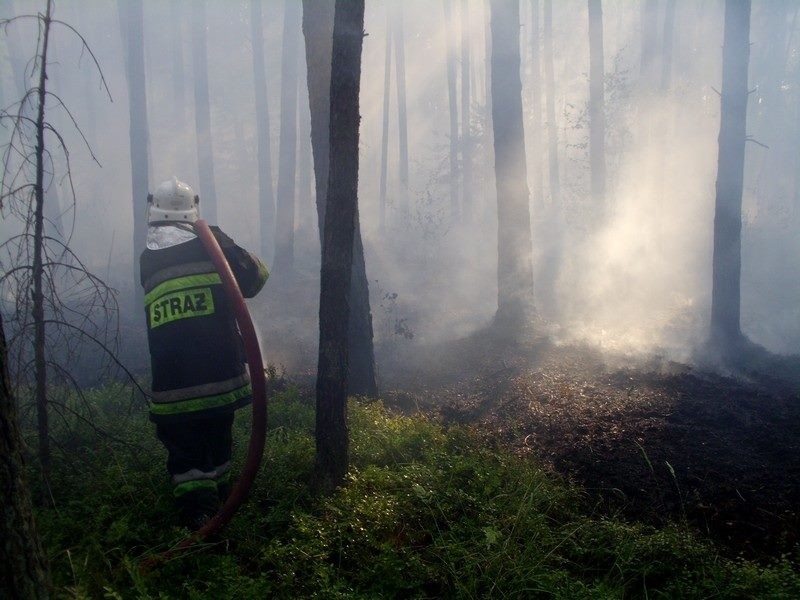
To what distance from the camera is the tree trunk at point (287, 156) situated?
677 inches

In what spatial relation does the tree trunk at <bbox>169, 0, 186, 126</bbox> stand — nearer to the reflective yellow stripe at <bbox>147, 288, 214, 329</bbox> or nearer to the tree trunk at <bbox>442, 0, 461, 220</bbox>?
the tree trunk at <bbox>442, 0, 461, 220</bbox>

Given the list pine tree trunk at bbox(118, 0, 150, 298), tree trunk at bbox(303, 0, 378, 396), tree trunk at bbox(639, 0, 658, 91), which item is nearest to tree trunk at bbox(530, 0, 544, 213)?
tree trunk at bbox(639, 0, 658, 91)

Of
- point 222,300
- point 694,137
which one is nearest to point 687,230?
point 694,137

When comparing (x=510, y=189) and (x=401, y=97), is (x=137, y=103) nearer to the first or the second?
(x=510, y=189)

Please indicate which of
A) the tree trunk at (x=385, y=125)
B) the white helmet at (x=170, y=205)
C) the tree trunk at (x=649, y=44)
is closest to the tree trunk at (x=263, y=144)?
the tree trunk at (x=385, y=125)

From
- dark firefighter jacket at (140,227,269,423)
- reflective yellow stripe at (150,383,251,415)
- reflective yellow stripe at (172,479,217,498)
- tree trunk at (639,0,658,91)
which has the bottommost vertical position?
reflective yellow stripe at (172,479,217,498)

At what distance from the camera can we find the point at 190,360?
3414 millimetres

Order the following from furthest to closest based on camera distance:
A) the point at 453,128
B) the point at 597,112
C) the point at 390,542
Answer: the point at 453,128, the point at 597,112, the point at 390,542

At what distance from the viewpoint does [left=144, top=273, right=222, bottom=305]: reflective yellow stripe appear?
11.3 feet

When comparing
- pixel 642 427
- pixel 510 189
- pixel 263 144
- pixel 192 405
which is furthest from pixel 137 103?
pixel 642 427

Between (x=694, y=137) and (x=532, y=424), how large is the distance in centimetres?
2692

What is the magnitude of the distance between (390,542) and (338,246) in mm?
2058

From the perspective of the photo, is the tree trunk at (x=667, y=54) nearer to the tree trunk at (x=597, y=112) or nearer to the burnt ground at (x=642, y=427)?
the tree trunk at (x=597, y=112)

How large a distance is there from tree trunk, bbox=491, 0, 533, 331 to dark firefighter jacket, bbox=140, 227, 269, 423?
24.0ft
